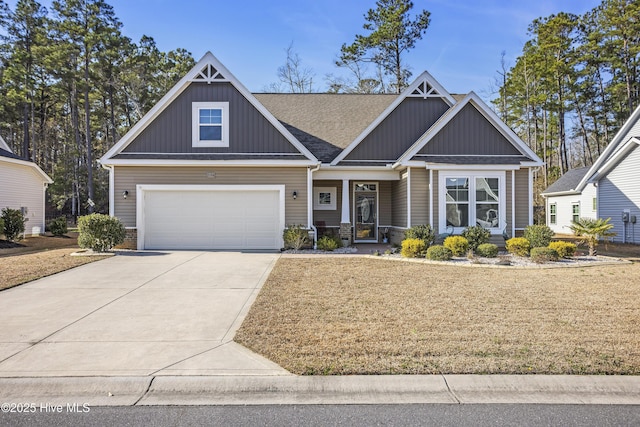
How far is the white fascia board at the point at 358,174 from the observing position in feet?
51.5

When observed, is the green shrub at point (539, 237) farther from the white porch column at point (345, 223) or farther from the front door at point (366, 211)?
the front door at point (366, 211)

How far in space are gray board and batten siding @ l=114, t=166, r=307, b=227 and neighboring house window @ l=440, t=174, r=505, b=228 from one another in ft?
16.8

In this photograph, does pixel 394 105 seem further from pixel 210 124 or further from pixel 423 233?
pixel 210 124

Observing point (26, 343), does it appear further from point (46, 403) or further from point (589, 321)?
point (589, 321)

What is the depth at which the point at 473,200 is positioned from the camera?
Result: 1398cm

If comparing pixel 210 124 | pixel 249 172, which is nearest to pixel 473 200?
pixel 249 172

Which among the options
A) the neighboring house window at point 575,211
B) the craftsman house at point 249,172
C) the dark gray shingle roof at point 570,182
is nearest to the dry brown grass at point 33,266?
the craftsman house at point 249,172

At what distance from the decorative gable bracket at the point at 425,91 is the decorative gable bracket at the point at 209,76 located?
25.1ft

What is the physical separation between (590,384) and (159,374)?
4.29m

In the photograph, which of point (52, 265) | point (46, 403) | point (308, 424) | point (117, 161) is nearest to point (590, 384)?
point (308, 424)

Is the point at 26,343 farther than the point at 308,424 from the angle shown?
Yes

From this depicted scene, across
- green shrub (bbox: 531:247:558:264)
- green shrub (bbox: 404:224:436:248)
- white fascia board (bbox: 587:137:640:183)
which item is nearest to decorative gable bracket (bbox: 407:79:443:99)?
green shrub (bbox: 404:224:436:248)

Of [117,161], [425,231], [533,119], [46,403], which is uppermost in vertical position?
[533,119]

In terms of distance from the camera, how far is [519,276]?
932 cm
